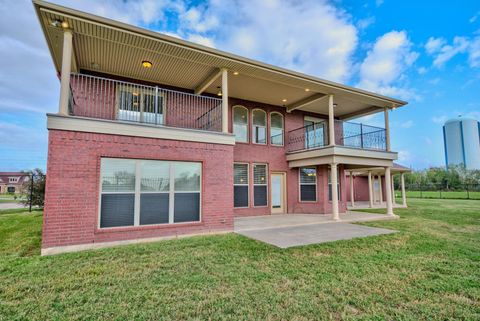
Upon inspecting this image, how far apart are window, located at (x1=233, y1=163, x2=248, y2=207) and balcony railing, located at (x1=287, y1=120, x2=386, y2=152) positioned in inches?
106

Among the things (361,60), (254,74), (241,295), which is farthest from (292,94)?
(361,60)

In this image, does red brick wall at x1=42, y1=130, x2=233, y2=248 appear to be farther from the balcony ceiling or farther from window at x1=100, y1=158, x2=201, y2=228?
the balcony ceiling

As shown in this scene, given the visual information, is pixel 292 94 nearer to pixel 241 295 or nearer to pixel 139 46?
pixel 139 46

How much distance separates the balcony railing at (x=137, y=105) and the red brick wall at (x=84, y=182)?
5.13ft

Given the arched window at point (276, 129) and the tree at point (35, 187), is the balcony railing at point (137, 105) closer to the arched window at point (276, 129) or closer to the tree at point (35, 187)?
the arched window at point (276, 129)

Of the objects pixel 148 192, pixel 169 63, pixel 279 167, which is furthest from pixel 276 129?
pixel 148 192

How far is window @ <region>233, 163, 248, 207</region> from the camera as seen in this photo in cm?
1012

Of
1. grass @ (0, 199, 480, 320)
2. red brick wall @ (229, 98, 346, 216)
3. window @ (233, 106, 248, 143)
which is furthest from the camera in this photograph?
window @ (233, 106, 248, 143)

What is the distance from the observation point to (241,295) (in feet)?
10.3

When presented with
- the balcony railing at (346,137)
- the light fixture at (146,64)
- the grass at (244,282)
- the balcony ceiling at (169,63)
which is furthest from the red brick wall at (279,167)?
the grass at (244,282)

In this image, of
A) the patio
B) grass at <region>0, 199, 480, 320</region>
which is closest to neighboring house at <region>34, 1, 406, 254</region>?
the patio

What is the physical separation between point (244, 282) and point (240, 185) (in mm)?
6751

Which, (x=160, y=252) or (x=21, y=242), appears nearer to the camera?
(x=160, y=252)

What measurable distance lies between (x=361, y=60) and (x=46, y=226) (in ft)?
93.1
